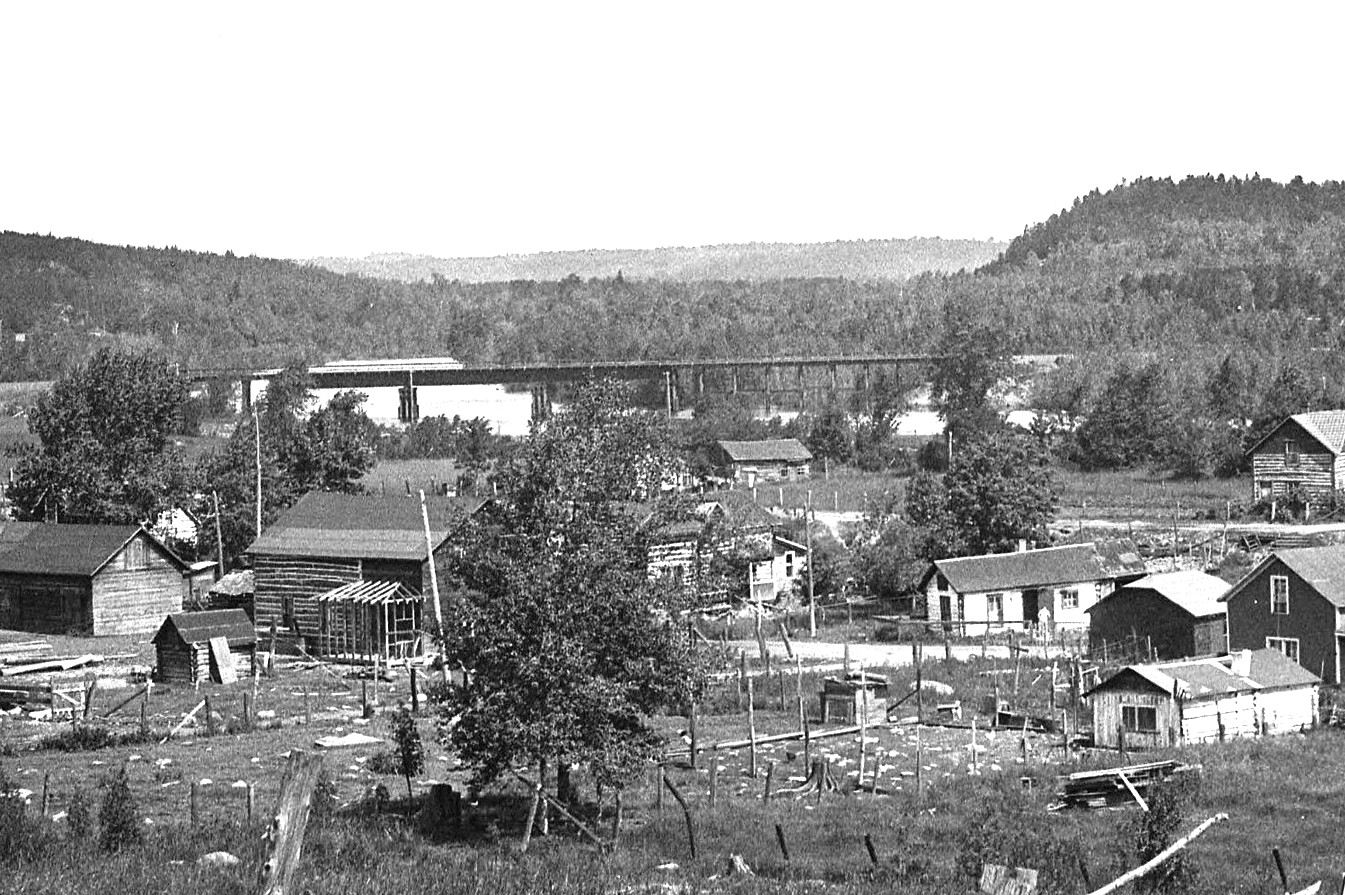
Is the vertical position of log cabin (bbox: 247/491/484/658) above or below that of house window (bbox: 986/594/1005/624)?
above

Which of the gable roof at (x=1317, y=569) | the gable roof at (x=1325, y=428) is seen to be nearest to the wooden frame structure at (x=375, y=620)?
the gable roof at (x=1317, y=569)

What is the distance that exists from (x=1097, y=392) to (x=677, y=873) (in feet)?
302

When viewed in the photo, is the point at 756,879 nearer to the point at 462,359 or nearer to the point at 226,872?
the point at 226,872

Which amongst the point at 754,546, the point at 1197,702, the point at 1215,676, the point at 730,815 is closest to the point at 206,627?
the point at 754,546

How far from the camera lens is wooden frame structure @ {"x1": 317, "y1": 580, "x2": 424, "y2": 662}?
156ft

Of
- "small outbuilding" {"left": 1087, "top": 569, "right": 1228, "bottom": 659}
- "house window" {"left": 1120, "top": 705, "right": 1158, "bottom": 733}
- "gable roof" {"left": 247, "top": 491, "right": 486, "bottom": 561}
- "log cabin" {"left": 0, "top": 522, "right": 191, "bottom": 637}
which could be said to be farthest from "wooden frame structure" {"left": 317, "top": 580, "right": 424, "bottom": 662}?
"house window" {"left": 1120, "top": 705, "right": 1158, "bottom": 733}

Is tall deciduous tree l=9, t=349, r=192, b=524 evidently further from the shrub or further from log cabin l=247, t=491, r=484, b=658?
the shrub

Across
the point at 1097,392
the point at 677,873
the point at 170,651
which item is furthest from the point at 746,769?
the point at 1097,392

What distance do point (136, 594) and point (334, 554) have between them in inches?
323

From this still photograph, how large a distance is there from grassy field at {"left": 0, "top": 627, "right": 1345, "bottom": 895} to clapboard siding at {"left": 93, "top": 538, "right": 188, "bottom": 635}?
14085 mm

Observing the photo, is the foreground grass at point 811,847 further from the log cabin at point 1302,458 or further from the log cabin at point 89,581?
the log cabin at point 1302,458

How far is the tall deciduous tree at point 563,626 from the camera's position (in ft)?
78.3

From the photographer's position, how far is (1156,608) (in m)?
45.6

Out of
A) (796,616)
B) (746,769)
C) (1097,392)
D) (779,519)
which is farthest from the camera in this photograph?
(1097,392)
